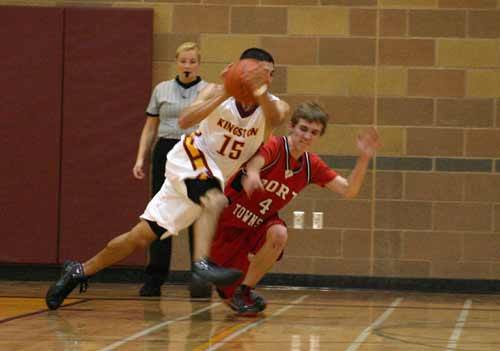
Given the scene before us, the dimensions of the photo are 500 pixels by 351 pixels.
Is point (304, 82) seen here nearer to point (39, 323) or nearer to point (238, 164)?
point (238, 164)

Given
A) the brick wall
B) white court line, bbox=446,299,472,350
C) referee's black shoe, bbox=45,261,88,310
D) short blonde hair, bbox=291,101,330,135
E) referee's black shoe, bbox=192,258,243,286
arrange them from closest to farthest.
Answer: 1. white court line, bbox=446,299,472,350
2. referee's black shoe, bbox=192,258,243,286
3. short blonde hair, bbox=291,101,330,135
4. referee's black shoe, bbox=45,261,88,310
5. the brick wall

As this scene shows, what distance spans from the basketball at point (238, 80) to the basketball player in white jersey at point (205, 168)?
3 cm

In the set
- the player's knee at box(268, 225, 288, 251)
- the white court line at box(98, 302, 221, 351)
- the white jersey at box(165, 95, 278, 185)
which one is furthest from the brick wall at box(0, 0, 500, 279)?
the white jersey at box(165, 95, 278, 185)

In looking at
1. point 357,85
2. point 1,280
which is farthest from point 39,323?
point 357,85

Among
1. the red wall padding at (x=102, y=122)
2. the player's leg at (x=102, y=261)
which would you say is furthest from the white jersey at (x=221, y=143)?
the red wall padding at (x=102, y=122)

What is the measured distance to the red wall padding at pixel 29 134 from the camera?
26.3 ft

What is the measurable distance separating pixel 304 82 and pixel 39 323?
3.56 m

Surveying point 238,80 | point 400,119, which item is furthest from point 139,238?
point 400,119

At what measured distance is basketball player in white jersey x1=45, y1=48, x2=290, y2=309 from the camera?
4.98m

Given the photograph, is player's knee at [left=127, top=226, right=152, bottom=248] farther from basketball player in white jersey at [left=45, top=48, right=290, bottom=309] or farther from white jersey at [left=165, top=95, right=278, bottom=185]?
white jersey at [left=165, top=95, right=278, bottom=185]

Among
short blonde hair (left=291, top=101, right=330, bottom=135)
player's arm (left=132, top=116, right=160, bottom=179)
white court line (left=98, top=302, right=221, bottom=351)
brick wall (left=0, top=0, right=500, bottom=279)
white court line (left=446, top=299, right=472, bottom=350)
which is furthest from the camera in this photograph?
brick wall (left=0, top=0, right=500, bottom=279)

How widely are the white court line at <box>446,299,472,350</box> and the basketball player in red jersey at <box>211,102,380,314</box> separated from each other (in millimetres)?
869

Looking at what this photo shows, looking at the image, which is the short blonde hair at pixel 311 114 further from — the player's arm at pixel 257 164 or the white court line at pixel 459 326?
the white court line at pixel 459 326

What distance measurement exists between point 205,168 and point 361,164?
0.78m
